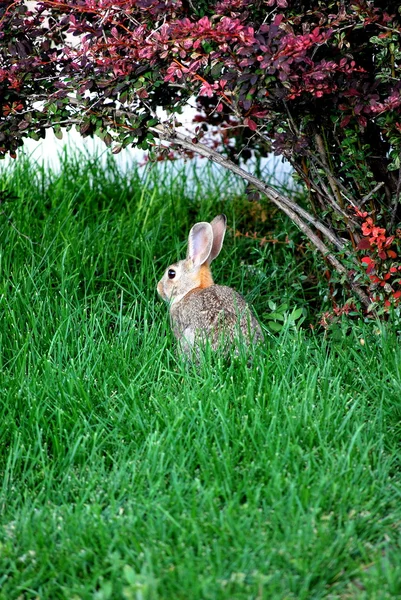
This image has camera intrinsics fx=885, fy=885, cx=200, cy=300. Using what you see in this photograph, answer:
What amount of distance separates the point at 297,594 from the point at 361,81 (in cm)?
258

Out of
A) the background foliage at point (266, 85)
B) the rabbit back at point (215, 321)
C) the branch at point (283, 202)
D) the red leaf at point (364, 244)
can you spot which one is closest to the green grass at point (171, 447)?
the rabbit back at point (215, 321)

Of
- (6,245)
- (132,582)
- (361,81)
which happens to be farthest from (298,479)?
(6,245)

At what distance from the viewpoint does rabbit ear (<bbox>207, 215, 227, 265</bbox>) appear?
16.9 feet

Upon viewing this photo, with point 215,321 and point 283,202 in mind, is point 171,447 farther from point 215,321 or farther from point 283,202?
point 283,202

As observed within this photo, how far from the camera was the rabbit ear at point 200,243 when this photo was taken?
198 inches

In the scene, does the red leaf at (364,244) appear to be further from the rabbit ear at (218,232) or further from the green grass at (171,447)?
the rabbit ear at (218,232)

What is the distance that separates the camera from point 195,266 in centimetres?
512

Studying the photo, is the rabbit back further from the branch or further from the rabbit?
the branch

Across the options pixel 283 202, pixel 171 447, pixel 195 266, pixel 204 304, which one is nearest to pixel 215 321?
pixel 204 304

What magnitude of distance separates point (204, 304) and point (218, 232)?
69 centimetres

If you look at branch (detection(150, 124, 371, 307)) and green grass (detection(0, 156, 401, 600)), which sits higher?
branch (detection(150, 124, 371, 307))

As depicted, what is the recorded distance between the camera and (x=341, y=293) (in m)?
5.21

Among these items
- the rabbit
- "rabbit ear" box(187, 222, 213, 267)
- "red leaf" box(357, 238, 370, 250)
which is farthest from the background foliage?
the rabbit

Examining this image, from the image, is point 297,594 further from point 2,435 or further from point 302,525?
point 2,435
